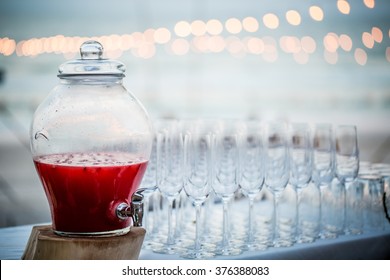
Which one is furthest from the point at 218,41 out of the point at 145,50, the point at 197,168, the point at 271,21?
the point at 197,168

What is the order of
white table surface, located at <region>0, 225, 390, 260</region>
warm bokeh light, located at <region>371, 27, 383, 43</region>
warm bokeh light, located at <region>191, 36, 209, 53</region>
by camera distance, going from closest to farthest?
white table surface, located at <region>0, 225, 390, 260</region>
warm bokeh light, located at <region>371, 27, 383, 43</region>
warm bokeh light, located at <region>191, 36, 209, 53</region>

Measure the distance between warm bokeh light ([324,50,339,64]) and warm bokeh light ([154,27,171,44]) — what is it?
1.17m

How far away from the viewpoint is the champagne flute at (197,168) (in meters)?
1.11

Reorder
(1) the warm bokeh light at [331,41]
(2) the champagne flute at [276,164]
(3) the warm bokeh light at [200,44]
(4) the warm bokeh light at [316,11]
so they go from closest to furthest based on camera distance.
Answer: (2) the champagne flute at [276,164] < (4) the warm bokeh light at [316,11] < (3) the warm bokeh light at [200,44] < (1) the warm bokeh light at [331,41]

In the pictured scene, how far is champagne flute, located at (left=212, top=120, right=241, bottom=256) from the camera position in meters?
1.12

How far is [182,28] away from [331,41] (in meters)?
0.90

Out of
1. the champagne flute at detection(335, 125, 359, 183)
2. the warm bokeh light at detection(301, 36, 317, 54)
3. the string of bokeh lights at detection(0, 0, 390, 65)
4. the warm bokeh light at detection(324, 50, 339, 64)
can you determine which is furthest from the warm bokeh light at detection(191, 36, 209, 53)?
the champagne flute at detection(335, 125, 359, 183)

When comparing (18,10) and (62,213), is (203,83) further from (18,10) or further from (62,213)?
(62,213)

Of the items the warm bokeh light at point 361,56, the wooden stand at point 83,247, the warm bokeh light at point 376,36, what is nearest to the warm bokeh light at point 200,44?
the warm bokeh light at point 361,56

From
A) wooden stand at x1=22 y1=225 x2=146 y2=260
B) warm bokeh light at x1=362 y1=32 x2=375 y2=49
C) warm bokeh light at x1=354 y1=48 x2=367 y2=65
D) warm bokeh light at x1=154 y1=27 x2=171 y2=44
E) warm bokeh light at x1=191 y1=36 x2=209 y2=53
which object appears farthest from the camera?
warm bokeh light at x1=154 y1=27 x2=171 y2=44

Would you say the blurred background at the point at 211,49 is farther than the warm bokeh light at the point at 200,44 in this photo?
No

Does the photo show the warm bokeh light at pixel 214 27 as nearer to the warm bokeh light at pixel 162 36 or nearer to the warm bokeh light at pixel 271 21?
A: the warm bokeh light at pixel 271 21

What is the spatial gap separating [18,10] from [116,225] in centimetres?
174

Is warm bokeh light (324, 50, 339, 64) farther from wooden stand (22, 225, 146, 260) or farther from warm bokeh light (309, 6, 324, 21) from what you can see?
wooden stand (22, 225, 146, 260)
